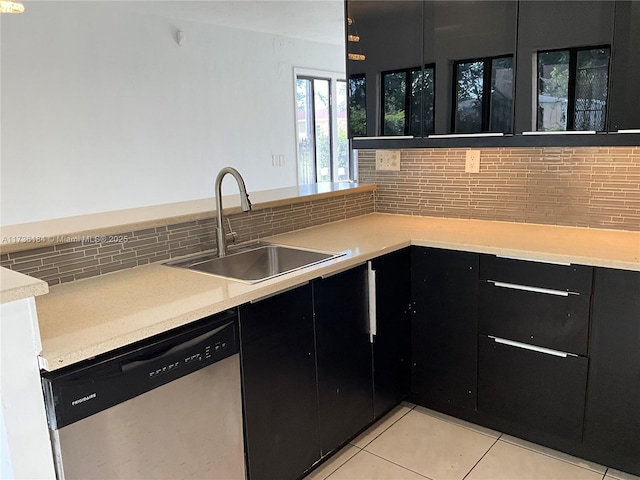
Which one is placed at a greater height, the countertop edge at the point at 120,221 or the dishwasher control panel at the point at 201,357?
the countertop edge at the point at 120,221

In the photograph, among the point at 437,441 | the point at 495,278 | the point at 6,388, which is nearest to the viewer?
the point at 6,388

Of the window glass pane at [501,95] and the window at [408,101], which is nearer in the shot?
the window glass pane at [501,95]

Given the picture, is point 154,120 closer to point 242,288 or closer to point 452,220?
point 452,220

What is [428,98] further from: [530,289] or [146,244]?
[146,244]

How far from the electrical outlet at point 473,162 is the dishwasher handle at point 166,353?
168 centimetres

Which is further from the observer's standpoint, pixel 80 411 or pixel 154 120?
pixel 154 120

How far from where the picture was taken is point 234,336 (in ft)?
5.24

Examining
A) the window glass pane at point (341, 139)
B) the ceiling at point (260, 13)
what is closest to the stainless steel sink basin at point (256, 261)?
the ceiling at point (260, 13)

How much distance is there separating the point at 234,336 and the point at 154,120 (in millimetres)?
3322

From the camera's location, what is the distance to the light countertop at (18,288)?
1.11 meters

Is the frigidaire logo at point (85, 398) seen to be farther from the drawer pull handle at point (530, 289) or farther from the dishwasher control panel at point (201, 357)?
the drawer pull handle at point (530, 289)

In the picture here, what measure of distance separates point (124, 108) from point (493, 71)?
3.08 m

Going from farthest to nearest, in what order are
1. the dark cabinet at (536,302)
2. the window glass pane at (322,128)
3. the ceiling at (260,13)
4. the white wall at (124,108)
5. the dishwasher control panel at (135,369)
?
the window glass pane at (322,128), the ceiling at (260,13), the white wall at (124,108), the dark cabinet at (536,302), the dishwasher control panel at (135,369)

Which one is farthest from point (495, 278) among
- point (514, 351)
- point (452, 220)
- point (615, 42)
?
point (615, 42)
